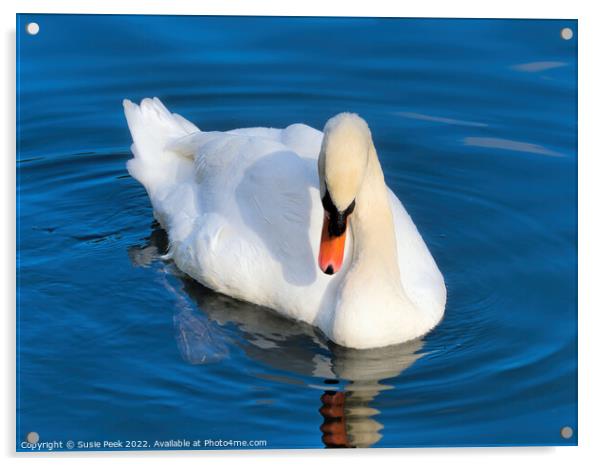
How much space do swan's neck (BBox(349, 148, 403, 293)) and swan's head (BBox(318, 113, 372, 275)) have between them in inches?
12.7

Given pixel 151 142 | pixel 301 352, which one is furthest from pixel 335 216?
pixel 151 142

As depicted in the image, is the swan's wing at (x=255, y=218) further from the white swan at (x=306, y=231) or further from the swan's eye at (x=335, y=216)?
the swan's eye at (x=335, y=216)

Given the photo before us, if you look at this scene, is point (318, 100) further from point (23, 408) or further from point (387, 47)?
point (23, 408)

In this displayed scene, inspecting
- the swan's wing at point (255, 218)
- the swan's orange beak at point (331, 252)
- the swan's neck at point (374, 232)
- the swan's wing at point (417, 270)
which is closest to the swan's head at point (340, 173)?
the swan's orange beak at point (331, 252)

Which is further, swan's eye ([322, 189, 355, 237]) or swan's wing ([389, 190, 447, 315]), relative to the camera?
swan's wing ([389, 190, 447, 315])

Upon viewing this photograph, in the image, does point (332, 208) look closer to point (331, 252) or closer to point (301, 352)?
point (331, 252)

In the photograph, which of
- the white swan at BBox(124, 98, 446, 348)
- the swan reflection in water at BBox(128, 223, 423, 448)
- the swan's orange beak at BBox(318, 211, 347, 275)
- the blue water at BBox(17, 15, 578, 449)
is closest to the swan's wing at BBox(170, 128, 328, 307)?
the white swan at BBox(124, 98, 446, 348)

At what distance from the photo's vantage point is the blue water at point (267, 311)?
8.34 metres

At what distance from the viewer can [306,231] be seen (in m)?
9.09

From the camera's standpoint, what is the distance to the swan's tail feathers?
10344mm

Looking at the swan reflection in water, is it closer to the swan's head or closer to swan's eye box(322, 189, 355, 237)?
the swan's head

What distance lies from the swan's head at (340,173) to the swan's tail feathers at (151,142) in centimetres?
214

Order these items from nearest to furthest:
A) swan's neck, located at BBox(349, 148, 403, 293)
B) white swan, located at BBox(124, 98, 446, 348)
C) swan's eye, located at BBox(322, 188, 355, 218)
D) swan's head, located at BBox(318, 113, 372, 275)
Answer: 1. swan's head, located at BBox(318, 113, 372, 275)
2. swan's eye, located at BBox(322, 188, 355, 218)
3. white swan, located at BBox(124, 98, 446, 348)
4. swan's neck, located at BBox(349, 148, 403, 293)

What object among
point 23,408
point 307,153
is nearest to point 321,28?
point 307,153
